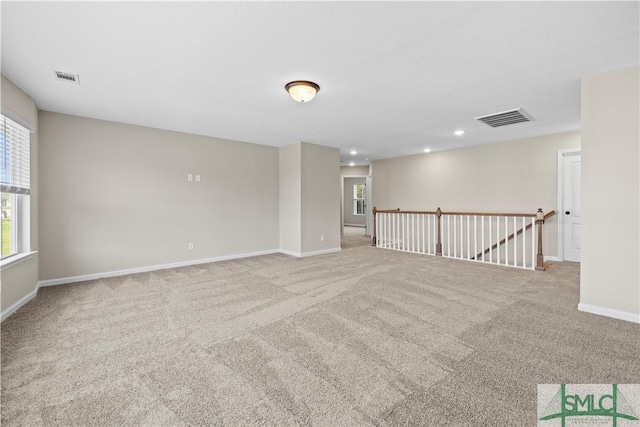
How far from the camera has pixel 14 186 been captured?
3.08m

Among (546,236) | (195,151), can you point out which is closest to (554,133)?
(546,236)

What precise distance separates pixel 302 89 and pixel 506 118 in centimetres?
331

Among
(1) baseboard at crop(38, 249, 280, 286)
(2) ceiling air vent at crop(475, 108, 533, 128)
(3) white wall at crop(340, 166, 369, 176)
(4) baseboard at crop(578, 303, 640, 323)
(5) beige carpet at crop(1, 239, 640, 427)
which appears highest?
(3) white wall at crop(340, 166, 369, 176)

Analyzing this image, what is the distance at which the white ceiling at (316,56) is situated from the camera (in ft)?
6.26

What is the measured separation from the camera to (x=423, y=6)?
6.03 ft

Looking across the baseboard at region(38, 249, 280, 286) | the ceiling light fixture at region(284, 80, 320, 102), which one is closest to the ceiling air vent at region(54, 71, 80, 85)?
the ceiling light fixture at region(284, 80, 320, 102)

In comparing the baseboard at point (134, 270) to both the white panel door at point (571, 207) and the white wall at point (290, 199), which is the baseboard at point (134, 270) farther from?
the white panel door at point (571, 207)

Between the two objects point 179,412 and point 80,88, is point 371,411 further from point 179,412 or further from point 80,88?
point 80,88

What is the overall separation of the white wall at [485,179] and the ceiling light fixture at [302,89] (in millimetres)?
4839

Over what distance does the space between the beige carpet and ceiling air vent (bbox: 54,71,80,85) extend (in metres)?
2.42

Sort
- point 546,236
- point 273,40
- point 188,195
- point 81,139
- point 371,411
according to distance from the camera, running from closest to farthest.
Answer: point 371,411
point 273,40
point 81,139
point 188,195
point 546,236

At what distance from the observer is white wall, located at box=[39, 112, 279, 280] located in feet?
13.0

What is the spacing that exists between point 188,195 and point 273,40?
12.0 ft

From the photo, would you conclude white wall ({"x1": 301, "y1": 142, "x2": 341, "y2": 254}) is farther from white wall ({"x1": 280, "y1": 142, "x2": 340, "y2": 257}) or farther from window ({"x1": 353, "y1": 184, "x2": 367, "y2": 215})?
window ({"x1": 353, "y1": 184, "x2": 367, "y2": 215})
